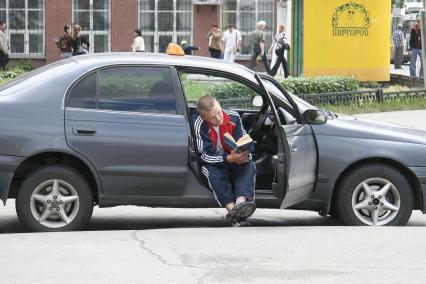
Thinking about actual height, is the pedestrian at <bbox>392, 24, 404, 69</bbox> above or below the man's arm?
above

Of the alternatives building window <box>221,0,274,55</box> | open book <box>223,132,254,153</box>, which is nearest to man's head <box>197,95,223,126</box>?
open book <box>223,132,254,153</box>

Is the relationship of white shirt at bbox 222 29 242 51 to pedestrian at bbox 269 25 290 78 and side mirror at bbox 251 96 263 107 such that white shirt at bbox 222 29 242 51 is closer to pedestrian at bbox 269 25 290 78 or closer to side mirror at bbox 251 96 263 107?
pedestrian at bbox 269 25 290 78

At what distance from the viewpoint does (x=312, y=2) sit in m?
26.9

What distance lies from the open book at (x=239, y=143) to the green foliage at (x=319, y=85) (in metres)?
12.6

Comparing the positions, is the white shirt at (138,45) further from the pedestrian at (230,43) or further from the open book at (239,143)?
the open book at (239,143)

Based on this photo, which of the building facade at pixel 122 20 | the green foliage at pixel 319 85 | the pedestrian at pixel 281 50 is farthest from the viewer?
the building facade at pixel 122 20

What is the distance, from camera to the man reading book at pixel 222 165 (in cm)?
944

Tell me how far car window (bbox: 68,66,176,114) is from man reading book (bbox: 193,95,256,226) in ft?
0.95

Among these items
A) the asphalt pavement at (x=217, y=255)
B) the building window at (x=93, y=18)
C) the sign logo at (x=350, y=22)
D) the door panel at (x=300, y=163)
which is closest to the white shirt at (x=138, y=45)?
the building window at (x=93, y=18)

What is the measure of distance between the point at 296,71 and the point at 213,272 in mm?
21166

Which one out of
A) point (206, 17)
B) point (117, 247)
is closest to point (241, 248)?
point (117, 247)

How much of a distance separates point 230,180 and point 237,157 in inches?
8.7

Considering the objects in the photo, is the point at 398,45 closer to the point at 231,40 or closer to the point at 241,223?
Answer: the point at 231,40

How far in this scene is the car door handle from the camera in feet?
30.7
